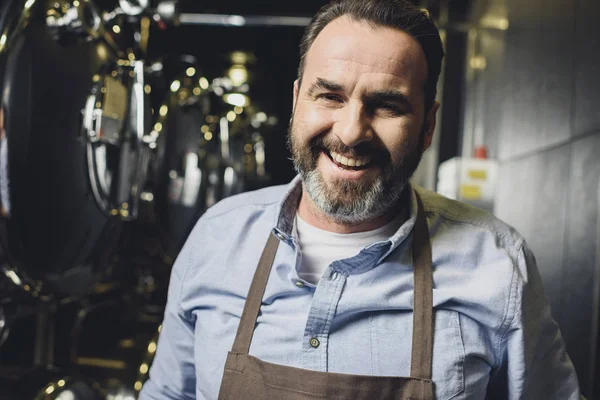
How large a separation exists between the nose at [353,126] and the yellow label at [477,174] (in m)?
1.58

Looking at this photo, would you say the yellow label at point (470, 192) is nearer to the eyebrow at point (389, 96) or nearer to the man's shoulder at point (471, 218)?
the man's shoulder at point (471, 218)

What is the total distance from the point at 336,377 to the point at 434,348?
0.23 metres

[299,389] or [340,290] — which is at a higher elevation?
[340,290]

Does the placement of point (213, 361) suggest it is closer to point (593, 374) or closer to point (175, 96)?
point (593, 374)

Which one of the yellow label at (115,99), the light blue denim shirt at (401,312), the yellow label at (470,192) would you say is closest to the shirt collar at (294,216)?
the light blue denim shirt at (401,312)

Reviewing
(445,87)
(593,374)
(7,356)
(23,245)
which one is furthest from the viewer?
(445,87)

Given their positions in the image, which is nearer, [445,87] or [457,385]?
[457,385]

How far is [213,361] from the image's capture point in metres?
1.51

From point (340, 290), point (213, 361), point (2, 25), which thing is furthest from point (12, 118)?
point (340, 290)

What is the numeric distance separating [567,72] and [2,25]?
1.85 metres

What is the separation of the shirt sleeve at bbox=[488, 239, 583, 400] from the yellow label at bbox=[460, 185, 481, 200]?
134cm

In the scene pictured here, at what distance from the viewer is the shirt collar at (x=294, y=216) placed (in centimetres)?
143

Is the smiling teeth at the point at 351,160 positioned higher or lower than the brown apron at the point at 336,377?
higher

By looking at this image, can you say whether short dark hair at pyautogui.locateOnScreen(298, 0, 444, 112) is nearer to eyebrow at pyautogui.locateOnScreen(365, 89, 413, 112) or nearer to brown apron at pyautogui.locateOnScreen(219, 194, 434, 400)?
eyebrow at pyautogui.locateOnScreen(365, 89, 413, 112)
